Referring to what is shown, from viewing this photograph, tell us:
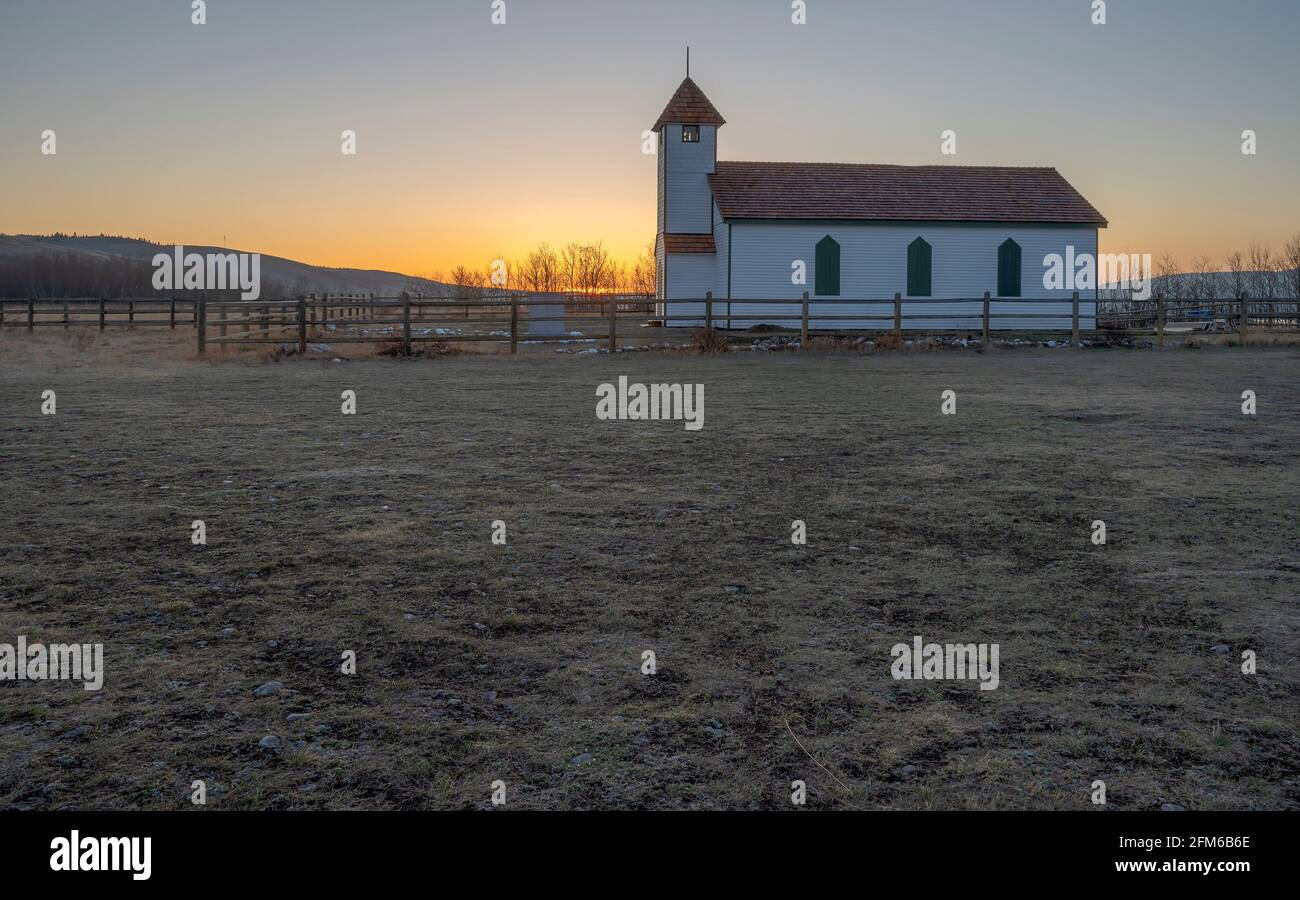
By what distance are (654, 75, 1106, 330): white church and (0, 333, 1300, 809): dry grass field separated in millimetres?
24084

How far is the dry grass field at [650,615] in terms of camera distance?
3.39m

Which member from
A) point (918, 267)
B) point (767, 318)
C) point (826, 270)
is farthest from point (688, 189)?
point (767, 318)

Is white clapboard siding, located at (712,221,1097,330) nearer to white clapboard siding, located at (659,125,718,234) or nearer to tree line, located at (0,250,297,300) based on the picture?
white clapboard siding, located at (659,125,718,234)

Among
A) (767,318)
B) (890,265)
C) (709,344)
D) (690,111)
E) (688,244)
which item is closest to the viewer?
(709,344)

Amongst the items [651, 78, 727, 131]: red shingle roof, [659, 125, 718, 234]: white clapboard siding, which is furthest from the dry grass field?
[651, 78, 727, 131]: red shingle roof

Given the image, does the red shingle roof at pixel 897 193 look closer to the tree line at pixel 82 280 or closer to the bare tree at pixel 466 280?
the bare tree at pixel 466 280

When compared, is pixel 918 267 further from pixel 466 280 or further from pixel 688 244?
pixel 466 280

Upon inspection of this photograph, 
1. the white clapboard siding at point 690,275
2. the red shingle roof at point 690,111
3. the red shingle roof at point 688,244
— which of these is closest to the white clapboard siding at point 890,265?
the white clapboard siding at point 690,275

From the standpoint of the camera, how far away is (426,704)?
3.97 m

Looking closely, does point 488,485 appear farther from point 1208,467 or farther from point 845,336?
point 845,336

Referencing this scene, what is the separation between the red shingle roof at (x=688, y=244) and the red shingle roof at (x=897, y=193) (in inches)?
72.0

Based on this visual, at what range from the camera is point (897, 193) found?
3644 cm

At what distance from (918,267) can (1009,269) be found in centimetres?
322

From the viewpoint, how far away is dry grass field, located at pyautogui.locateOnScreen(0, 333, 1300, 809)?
3.39m
